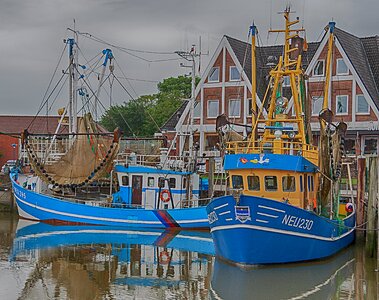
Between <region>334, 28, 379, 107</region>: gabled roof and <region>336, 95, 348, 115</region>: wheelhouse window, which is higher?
<region>334, 28, 379, 107</region>: gabled roof

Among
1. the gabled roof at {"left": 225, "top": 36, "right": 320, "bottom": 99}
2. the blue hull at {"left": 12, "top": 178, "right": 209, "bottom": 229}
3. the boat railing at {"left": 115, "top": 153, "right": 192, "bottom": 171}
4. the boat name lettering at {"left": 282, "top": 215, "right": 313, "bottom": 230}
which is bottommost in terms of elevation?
the blue hull at {"left": 12, "top": 178, "right": 209, "bottom": 229}

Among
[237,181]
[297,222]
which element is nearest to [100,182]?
[237,181]

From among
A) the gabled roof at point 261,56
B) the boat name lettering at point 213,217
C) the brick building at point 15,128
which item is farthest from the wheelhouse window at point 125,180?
the brick building at point 15,128

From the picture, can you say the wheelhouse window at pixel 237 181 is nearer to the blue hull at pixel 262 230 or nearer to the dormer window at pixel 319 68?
the blue hull at pixel 262 230

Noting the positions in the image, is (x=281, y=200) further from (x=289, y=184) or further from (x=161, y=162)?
(x=161, y=162)

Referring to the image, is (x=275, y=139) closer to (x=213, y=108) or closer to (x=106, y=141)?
(x=106, y=141)

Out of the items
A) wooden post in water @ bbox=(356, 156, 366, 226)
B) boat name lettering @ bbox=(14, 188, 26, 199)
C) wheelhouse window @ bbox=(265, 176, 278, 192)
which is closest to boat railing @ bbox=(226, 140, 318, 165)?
wheelhouse window @ bbox=(265, 176, 278, 192)

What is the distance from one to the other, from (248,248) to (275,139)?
434cm

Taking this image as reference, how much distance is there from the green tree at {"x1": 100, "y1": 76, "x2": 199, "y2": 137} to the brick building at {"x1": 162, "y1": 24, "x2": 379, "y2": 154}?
21.6 m

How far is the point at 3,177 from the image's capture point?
140 ft

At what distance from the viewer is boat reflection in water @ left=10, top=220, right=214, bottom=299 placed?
63.8 feet

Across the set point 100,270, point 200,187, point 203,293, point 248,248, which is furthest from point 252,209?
point 200,187

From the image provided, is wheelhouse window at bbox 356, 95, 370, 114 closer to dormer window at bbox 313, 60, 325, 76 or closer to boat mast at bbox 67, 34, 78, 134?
dormer window at bbox 313, 60, 325, 76

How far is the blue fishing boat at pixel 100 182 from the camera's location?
3384 centimetres
